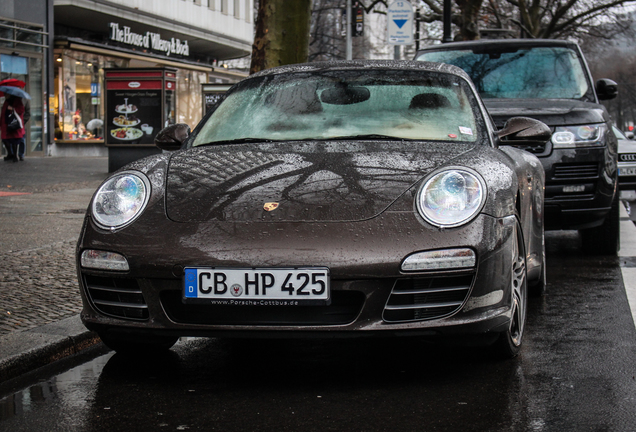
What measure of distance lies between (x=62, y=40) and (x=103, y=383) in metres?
24.4

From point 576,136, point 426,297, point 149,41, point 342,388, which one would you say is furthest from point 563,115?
point 149,41

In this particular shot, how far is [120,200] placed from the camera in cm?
383

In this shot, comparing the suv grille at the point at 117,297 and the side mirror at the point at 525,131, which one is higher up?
the side mirror at the point at 525,131

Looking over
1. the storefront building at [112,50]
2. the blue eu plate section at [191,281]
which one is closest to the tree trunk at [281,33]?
the blue eu plate section at [191,281]

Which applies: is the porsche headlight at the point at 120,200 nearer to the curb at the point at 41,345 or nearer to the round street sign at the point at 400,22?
the curb at the point at 41,345

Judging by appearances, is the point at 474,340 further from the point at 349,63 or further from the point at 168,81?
the point at 168,81

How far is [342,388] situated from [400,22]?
14685 mm

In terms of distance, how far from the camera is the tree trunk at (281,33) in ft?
36.1

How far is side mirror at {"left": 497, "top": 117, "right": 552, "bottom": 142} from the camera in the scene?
4910 millimetres

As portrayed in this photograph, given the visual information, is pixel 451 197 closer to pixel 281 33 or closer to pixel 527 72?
pixel 527 72

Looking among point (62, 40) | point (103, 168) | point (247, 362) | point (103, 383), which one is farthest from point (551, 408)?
point (62, 40)

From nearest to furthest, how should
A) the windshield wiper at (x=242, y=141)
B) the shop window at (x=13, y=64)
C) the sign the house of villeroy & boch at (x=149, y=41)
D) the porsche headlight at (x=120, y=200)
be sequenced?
1. the porsche headlight at (x=120, y=200)
2. the windshield wiper at (x=242, y=141)
3. the shop window at (x=13, y=64)
4. the sign the house of villeroy & boch at (x=149, y=41)

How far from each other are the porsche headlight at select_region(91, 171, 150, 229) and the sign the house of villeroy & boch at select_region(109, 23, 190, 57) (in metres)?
26.3

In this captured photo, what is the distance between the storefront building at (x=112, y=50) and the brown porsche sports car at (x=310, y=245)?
66.1 feet
